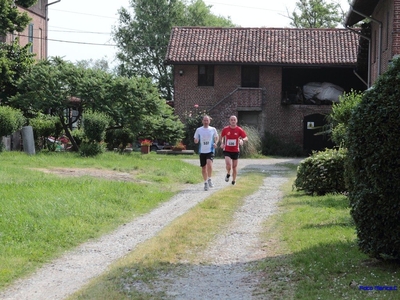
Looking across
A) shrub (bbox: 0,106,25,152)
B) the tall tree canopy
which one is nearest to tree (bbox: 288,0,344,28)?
the tall tree canopy

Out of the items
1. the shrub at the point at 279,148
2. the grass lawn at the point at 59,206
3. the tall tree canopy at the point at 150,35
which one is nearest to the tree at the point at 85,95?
the grass lawn at the point at 59,206

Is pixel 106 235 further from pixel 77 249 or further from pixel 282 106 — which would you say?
pixel 282 106

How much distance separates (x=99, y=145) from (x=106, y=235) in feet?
58.1

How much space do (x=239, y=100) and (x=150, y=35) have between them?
27.3m

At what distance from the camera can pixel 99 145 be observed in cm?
3011

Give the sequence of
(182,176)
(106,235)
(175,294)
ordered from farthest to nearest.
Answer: (182,176), (106,235), (175,294)

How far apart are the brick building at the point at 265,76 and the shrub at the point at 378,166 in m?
36.2

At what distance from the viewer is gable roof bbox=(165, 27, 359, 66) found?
150 ft

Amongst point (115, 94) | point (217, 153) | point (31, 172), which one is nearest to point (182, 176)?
point (31, 172)

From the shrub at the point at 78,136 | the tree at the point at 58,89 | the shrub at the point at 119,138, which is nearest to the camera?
the tree at the point at 58,89

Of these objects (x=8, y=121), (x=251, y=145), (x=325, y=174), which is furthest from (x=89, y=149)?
(x=325, y=174)

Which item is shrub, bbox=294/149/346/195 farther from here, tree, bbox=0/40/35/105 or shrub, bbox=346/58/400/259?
tree, bbox=0/40/35/105

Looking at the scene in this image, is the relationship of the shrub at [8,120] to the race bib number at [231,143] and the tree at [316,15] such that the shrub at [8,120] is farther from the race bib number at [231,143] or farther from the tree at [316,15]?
the tree at [316,15]

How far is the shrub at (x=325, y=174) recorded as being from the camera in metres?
17.8
